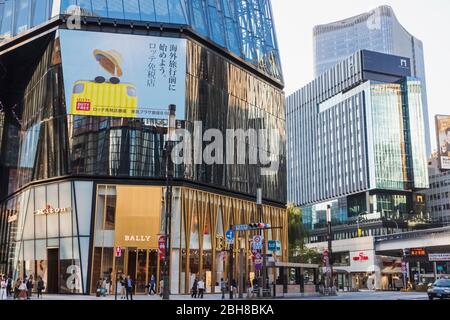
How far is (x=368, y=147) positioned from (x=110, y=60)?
88.9 metres

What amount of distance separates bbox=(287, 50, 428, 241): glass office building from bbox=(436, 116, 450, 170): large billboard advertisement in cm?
5719

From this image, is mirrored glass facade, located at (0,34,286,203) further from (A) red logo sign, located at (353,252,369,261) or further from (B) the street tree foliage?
(A) red logo sign, located at (353,252,369,261)

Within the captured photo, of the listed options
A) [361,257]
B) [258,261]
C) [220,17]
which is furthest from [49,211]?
[361,257]

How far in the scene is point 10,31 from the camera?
54.6 meters

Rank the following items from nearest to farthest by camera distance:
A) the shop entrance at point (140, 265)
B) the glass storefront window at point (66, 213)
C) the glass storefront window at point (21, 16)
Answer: the glass storefront window at point (66, 213)
the shop entrance at point (140, 265)
the glass storefront window at point (21, 16)

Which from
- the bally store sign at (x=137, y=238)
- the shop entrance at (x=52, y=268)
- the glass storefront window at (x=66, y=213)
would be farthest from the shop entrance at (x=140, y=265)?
the shop entrance at (x=52, y=268)

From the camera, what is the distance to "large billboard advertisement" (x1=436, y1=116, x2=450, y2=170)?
5931 cm

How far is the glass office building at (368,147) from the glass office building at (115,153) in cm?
7157

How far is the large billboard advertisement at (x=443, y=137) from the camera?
5931 centimetres

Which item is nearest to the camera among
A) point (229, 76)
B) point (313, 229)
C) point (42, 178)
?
point (42, 178)

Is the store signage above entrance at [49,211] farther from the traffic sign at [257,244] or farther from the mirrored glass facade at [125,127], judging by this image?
the traffic sign at [257,244]

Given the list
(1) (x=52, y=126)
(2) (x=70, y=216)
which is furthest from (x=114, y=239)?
(1) (x=52, y=126)
